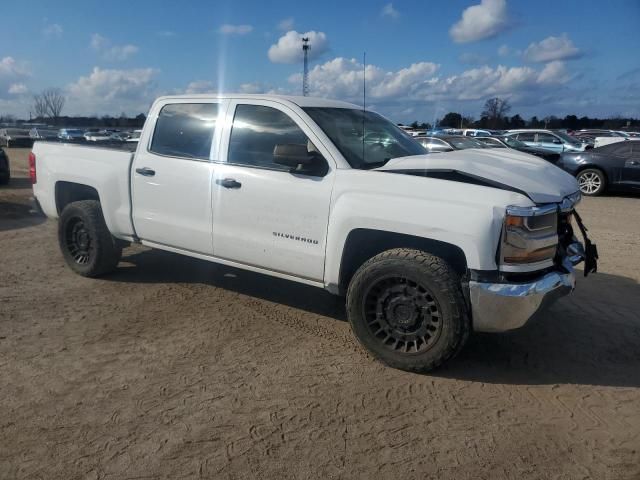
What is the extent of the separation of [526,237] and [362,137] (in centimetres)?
173

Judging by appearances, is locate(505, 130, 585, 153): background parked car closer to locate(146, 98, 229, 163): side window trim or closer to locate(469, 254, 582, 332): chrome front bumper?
locate(146, 98, 229, 163): side window trim

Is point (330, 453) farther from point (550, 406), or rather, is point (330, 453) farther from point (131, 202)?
point (131, 202)

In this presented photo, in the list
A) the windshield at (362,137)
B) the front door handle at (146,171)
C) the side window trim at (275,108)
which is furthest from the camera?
the front door handle at (146,171)

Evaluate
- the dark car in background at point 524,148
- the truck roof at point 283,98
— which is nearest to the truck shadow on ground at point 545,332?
the truck roof at point 283,98

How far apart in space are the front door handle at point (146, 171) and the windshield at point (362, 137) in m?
1.61

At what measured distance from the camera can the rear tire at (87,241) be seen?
5555mm

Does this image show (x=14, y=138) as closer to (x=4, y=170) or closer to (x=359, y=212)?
(x=4, y=170)

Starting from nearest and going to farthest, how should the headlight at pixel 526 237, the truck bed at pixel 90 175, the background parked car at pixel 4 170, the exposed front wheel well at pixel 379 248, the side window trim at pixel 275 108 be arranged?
the headlight at pixel 526 237, the exposed front wheel well at pixel 379 248, the side window trim at pixel 275 108, the truck bed at pixel 90 175, the background parked car at pixel 4 170

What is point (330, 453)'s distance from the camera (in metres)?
2.90

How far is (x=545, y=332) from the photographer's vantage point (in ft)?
15.1

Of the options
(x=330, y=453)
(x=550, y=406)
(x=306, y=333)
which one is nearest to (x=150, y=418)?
(x=330, y=453)

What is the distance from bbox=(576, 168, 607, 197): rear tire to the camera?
44.7ft

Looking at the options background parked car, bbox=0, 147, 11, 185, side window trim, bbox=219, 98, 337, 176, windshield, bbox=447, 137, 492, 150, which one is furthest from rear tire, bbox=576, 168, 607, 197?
background parked car, bbox=0, 147, 11, 185

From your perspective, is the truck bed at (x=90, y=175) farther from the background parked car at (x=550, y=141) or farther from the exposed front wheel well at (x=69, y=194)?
the background parked car at (x=550, y=141)
